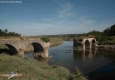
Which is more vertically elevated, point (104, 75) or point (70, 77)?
point (70, 77)

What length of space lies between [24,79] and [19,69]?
102 inches

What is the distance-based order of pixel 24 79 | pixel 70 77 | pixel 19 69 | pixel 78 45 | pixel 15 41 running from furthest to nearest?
pixel 78 45 < pixel 15 41 < pixel 70 77 < pixel 19 69 < pixel 24 79

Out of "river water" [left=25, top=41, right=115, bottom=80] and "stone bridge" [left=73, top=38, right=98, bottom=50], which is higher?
"stone bridge" [left=73, top=38, right=98, bottom=50]

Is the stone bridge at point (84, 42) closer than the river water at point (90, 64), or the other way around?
the river water at point (90, 64)

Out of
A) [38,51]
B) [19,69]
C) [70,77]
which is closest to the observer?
[19,69]

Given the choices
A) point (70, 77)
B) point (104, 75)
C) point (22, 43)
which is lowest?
point (104, 75)

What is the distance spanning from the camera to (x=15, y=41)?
76.1ft

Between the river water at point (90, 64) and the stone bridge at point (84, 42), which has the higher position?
the stone bridge at point (84, 42)

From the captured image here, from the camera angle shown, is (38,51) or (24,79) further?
(38,51)

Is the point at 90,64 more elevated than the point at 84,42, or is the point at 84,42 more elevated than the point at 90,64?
the point at 84,42

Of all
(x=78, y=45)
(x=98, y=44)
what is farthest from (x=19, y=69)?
(x=98, y=44)

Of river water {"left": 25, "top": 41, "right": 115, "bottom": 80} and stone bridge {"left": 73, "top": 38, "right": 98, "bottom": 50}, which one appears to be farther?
stone bridge {"left": 73, "top": 38, "right": 98, "bottom": 50}

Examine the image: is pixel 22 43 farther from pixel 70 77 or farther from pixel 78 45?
pixel 78 45

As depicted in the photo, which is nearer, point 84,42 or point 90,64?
point 90,64
